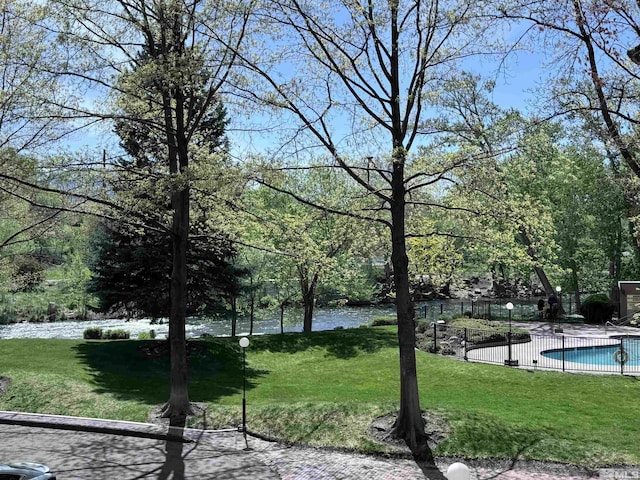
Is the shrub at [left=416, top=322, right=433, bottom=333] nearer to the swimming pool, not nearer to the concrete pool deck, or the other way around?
the concrete pool deck

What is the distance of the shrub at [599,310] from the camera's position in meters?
34.5

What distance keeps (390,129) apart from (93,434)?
415 inches

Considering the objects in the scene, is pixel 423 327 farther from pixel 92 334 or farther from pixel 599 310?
pixel 92 334

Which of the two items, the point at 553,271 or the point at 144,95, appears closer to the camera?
the point at 144,95

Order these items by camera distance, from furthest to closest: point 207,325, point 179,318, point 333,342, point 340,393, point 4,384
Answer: point 207,325 < point 333,342 < point 4,384 < point 340,393 < point 179,318

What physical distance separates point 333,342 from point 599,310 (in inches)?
708

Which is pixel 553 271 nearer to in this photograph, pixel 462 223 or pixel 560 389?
pixel 560 389

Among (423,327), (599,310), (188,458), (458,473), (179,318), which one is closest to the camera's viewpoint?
(458,473)

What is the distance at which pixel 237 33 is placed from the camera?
15.4m

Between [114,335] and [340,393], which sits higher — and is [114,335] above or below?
above

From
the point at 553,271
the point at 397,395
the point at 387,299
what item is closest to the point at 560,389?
the point at 397,395

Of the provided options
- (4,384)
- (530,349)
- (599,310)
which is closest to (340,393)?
(4,384)

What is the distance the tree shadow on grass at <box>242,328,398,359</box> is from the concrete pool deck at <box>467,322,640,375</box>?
439 centimetres

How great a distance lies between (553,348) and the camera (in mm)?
25297
